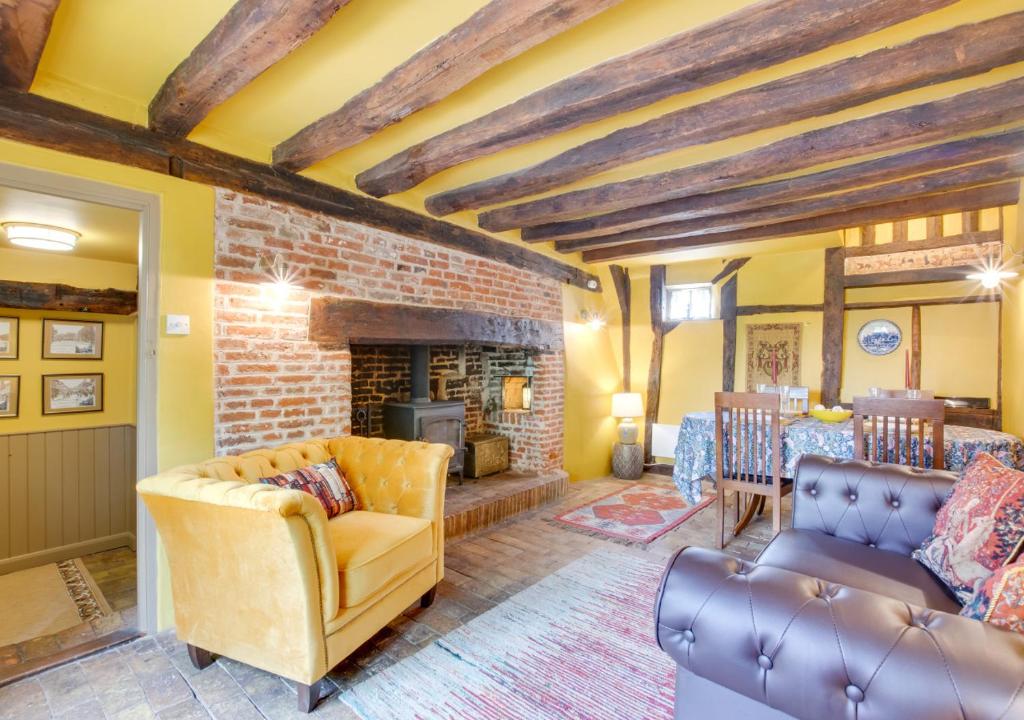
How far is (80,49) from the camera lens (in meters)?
1.93

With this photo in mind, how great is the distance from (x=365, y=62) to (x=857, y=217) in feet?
12.3

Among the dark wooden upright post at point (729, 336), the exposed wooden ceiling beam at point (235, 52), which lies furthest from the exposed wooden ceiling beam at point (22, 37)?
the dark wooden upright post at point (729, 336)

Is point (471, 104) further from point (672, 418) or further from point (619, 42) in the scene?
point (672, 418)

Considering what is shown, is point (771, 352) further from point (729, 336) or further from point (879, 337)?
point (879, 337)

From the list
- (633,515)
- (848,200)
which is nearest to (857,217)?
(848,200)

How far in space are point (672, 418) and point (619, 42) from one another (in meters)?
4.44

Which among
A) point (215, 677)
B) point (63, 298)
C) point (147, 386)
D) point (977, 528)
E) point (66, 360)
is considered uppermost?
point (63, 298)

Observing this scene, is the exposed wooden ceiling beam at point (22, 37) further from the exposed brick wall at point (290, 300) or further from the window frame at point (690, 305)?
the window frame at point (690, 305)

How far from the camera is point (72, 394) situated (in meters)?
3.83

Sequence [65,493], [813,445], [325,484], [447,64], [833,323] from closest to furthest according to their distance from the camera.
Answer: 1. [447,64]
2. [325,484]
3. [813,445]
4. [65,493]
5. [833,323]

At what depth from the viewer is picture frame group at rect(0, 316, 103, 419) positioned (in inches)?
141

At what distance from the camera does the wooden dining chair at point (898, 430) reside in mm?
2775

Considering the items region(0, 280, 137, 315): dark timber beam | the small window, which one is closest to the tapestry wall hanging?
the small window

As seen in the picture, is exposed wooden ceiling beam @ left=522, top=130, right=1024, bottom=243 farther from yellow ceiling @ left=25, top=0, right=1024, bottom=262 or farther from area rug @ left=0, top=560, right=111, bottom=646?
area rug @ left=0, top=560, right=111, bottom=646
